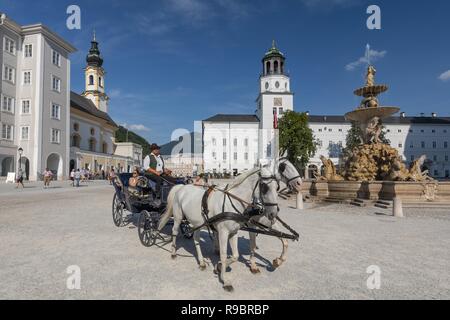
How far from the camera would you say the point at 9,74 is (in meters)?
39.6

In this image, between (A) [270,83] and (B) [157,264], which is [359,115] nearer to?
(B) [157,264]

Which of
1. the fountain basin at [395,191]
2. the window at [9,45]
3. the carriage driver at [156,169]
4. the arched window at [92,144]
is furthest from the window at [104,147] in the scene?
the carriage driver at [156,169]

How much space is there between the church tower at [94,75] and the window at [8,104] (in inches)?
1573

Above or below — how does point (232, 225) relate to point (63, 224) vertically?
above

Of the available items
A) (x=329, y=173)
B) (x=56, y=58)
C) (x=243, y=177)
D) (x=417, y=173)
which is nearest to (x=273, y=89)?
(x=56, y=58)

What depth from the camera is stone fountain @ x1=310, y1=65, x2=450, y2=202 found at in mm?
14555

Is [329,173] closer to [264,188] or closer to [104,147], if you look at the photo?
[264,188]

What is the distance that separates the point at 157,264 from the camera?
5523 mm

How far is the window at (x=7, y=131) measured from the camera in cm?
3832

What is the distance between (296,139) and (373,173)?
47627 millimetres

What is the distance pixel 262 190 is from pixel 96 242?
4803 mm

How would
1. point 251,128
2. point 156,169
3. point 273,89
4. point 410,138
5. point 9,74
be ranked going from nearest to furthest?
point 156,169, point 9,74, point 273,89, point 410,138, point 251,128
